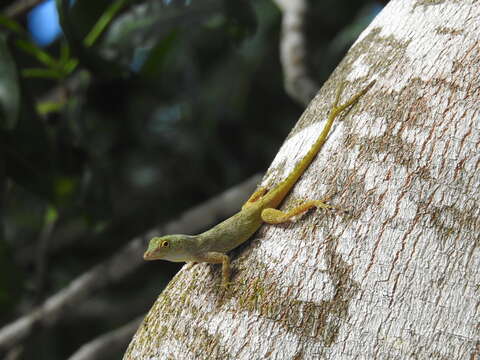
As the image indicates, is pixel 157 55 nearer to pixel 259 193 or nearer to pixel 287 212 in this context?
pixel 259 193

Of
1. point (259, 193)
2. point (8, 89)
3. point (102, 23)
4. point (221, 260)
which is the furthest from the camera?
point (102, 23)

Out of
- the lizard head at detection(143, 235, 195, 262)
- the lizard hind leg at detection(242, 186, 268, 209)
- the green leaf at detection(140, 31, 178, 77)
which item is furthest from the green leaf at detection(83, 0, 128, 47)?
the lizard hind leg at detection(242, 186, 268, 209)

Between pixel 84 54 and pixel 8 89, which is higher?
pixel 8 89

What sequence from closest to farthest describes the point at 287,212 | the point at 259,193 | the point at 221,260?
the point at 287,212 < the point at 221,260 < the point at 259,193

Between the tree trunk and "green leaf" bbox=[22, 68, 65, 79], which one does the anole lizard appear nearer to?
the tree trunk

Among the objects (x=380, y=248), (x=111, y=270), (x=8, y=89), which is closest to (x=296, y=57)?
(x=8, y=89)

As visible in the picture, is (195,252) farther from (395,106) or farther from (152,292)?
(152,292)

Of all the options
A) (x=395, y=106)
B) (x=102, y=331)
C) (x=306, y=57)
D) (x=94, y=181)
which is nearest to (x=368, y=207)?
(x=395, y=106)
